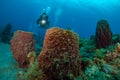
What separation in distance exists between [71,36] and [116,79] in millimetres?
1539

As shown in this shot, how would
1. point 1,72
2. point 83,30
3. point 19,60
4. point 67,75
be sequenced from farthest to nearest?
point 83,30 < point 19,60 < point 1,72 < point 67,75

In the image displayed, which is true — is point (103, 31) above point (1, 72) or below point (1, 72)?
above

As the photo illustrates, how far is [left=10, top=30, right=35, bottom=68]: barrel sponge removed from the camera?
23.5 ft

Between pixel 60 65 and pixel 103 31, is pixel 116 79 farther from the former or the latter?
pixel 103 31

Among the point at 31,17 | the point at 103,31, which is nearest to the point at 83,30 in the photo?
the point at 31,17

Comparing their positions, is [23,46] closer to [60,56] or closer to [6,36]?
[60,56]

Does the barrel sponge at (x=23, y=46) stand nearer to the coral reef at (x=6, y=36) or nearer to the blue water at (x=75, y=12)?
the blue water at (x=75, y=12)

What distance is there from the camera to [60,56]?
4414 mm

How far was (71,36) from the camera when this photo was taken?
4.65 metres

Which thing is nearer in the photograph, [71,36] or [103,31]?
[71,36]

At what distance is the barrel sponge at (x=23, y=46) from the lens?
7164mm

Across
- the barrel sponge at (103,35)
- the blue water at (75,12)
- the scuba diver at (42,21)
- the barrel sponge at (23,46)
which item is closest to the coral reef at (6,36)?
the blue water at (75,12)

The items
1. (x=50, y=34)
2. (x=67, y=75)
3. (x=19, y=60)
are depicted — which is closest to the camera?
(x=67, y=75)

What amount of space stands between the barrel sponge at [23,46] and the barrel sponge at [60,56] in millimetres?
2640
